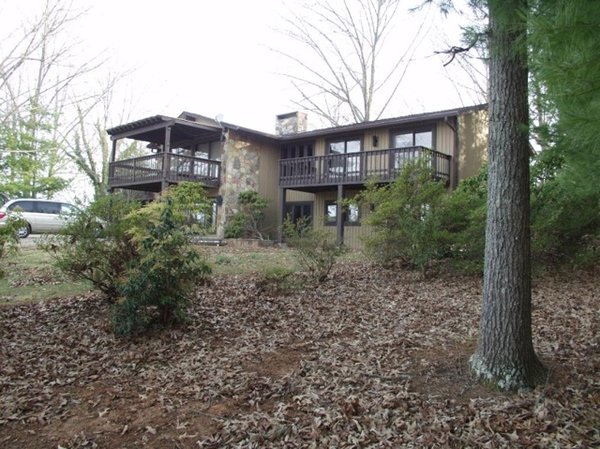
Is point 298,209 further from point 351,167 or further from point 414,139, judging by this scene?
point 414,139

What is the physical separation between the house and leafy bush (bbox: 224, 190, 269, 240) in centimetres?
40

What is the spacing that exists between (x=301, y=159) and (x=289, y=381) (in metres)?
14.2

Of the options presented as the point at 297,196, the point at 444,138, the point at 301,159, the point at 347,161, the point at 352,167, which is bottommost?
the point at 297,196

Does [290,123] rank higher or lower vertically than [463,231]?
higher

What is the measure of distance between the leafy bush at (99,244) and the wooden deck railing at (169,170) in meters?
11.6

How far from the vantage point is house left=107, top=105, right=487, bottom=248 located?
1495cm

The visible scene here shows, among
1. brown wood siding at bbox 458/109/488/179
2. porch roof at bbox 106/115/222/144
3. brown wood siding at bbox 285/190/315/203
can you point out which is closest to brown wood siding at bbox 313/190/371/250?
brown wood siding at bbox 285/190/315/203

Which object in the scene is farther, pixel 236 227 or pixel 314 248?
pixel 236 227

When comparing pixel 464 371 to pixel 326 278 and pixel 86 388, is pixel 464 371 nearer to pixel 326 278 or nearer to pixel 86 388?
pixel 86 388

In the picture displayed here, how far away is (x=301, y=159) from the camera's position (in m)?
17.5

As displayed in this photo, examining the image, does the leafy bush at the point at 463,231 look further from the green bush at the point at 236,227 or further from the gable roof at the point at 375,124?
the green bush at the point at 236,227

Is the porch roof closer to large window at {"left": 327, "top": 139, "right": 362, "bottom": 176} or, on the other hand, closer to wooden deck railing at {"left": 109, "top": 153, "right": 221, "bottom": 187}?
wooden deck railing at {"left": 109, "top": 153, "right": 221, "bottom": 187}

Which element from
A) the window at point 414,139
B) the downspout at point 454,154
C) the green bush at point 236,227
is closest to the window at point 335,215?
the window at point 414,139

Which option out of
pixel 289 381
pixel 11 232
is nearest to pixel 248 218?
pixel 11 232
